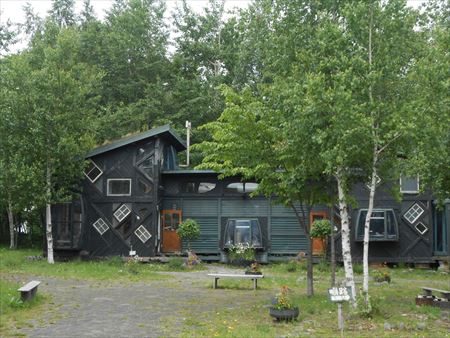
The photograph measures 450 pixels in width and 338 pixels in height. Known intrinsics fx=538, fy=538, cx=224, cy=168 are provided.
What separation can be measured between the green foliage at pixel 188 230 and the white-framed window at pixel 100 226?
340 centimetres

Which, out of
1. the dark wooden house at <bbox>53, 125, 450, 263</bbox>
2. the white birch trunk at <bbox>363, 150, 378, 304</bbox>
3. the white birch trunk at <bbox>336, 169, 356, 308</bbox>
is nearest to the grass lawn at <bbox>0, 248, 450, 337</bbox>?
the white birch trunk at <bbox>363, 150, 378, 304</bbox>

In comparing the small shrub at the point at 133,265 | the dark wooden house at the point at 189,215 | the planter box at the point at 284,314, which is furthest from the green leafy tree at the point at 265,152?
the dark wooden house at the point at 189,215

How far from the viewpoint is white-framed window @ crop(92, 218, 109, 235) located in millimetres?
24203

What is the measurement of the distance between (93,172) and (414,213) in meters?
14.5

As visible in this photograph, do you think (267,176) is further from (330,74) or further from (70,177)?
(70,177)

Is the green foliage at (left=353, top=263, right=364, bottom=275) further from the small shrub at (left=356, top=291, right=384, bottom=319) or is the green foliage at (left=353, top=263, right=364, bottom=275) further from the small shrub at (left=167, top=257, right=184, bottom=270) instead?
the small shrub at (left=356, top=291, right=384, bottom=319)

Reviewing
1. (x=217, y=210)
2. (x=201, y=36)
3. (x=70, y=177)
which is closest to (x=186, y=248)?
(x=217, y=210)

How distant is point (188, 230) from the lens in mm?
23234

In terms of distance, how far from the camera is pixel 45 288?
1437 cm

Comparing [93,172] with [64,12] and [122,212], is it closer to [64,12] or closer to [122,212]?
[122,212]

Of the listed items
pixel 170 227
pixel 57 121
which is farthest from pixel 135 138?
pixel 170 227

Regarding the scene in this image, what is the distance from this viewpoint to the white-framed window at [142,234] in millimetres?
23938

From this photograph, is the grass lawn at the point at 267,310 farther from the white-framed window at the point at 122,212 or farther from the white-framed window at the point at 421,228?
the white-framed window at the point at 122,212

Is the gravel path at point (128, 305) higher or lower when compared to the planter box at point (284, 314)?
lower
